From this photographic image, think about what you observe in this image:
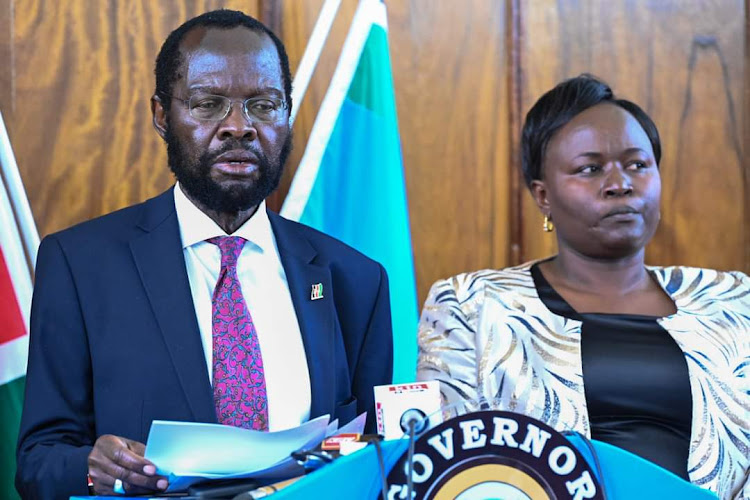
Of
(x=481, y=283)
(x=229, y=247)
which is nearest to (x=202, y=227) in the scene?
(x=229, y=247)

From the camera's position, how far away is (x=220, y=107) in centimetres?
186

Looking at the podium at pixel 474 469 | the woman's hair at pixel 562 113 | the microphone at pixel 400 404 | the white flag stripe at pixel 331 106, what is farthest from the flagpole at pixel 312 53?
the podium at pixel 474 469

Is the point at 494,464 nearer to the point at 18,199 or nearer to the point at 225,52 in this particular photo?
the point at 225,52

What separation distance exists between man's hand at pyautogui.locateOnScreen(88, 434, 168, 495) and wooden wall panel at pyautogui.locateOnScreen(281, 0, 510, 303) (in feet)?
5.54

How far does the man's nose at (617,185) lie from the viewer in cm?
227

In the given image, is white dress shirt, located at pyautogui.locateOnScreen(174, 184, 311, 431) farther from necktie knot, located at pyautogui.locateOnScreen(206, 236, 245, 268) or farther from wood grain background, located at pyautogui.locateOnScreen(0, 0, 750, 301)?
wood grain background, located at pyautogui.locateOnScreen(0, 0, 750, 301)

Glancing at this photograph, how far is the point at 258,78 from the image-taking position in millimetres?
1875

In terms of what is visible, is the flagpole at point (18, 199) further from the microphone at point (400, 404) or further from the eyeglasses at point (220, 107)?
the microphone at point (400, 404)

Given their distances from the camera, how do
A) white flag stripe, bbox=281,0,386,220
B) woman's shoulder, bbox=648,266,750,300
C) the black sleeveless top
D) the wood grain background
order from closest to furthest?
1. the black sleeveless top
2. woman's shoulder, bbox=648,266,750,300
3. white flag stripe, bbox=281,0,386,220
4. the wood grain background

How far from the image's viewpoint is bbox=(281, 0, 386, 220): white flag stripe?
263cm

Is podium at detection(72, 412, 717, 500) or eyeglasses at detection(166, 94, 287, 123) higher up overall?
eyeglasses at detection(166, 94, 287, 123)

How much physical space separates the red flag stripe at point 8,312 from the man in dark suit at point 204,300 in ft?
1.51

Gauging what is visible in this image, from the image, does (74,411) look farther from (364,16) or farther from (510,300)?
(364,16)

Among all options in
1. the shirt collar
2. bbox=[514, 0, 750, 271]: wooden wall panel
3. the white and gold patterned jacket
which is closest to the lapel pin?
the shirt collar
